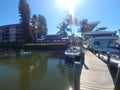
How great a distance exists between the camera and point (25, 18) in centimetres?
5234

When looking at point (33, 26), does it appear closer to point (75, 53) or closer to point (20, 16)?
point (20, 16)

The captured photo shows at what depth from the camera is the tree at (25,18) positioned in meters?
51.4

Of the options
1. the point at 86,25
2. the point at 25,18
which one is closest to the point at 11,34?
the point at 25,18

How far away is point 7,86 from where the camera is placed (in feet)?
38.8

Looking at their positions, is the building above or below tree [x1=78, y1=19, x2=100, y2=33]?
below

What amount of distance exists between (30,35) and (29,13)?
8118 mm

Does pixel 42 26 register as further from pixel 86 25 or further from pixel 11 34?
pixel 86 25

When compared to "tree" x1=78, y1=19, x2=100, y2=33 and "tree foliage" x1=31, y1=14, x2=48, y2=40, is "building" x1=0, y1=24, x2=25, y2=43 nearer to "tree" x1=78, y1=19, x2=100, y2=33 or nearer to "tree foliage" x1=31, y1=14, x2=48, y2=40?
"tree foliage" x1=31, y1=14, x2=48, y2=40

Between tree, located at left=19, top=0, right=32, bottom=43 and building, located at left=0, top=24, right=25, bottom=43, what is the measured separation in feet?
36.1

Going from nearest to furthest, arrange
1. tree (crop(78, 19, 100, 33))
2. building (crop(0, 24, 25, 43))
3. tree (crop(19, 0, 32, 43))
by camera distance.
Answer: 1. tree (crop(19, 0, 32, 43))
2. tree (crop(78, 19, 100, 33))
3. building (crop(0, 24, 25, 43))

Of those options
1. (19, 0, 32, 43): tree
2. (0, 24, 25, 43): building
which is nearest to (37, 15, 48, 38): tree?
(0, 24, 25, 43): building

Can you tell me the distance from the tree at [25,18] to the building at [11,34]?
10991mm

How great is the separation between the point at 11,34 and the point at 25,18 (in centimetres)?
1673

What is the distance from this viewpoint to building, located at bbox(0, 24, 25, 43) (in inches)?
2495
